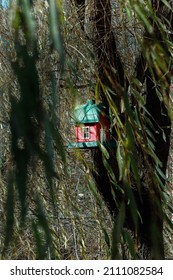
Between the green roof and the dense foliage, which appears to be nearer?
the dense foliage

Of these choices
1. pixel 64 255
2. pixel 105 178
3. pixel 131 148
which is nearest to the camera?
pixel 131 148

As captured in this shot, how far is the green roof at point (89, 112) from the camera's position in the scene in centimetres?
165

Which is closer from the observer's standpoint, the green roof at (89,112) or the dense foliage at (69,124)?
the dense foliage at (69,124)

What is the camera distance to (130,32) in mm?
1613

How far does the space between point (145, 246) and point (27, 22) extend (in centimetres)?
101

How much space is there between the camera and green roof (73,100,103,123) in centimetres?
165

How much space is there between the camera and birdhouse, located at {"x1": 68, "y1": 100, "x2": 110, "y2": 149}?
166 centimetres

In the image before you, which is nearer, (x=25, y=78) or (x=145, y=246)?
(x=25, y=78)

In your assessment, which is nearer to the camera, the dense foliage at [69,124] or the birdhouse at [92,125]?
the dense foliage at [69,124]

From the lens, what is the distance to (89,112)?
1.69 meters

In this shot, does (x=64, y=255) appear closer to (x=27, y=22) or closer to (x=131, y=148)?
(x=131, y=148)

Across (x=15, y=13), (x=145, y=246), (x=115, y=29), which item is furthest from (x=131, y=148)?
(x=145, y=246)

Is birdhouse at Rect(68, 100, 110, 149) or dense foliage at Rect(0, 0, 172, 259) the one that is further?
birdhouse at Rect(68, 100, 110, 149)

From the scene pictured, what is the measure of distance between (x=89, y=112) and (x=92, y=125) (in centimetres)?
4
